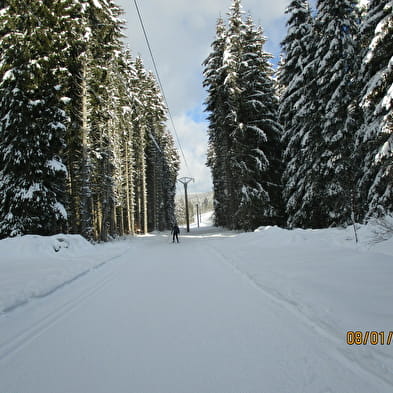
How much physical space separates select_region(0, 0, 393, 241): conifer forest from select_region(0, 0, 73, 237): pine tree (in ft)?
0.16

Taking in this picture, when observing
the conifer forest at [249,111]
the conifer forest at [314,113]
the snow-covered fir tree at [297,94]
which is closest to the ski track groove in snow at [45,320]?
the conifer forest at [249,111]

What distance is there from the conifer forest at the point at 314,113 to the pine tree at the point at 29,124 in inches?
485

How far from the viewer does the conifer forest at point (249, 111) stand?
32.6ft

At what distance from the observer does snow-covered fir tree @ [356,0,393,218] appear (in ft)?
25.7

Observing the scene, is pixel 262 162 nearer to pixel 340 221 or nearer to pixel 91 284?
pixel 340 221

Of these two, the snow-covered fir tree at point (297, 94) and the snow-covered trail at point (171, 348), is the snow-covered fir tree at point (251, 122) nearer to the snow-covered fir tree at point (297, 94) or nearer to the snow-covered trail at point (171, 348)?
the snow-covered fir tree at point (297, 94)

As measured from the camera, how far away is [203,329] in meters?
3.07

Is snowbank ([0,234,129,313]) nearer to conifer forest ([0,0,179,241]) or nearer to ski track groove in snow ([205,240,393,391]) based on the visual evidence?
conifer forest ([0,0,179,241])

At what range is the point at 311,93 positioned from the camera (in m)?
14.1

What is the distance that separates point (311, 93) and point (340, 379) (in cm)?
1550
